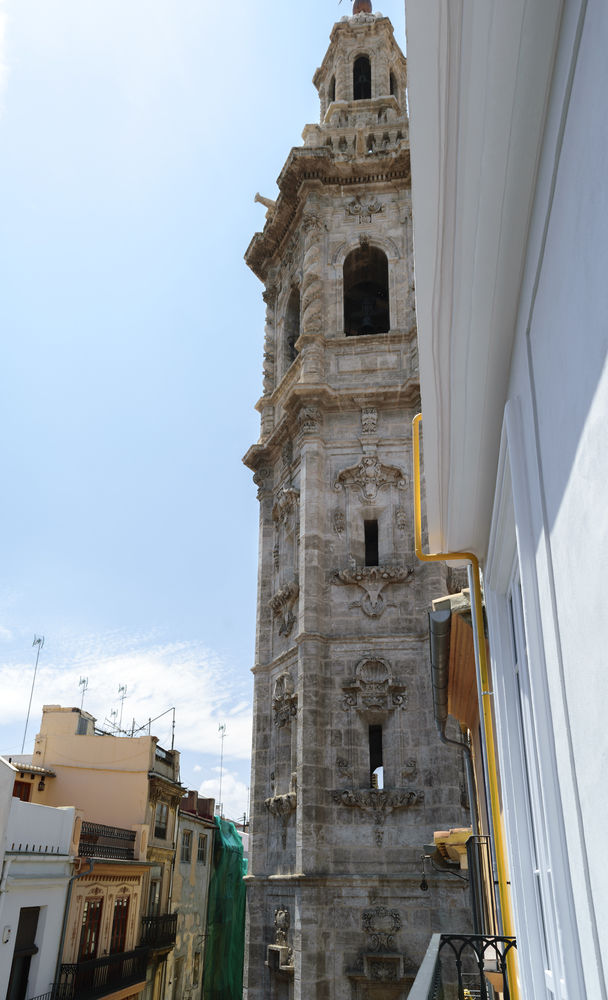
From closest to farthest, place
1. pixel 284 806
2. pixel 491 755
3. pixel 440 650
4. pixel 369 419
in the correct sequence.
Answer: pixel 491 755 < pixel 440 650 < pixel 284 806 < pixel 369 419

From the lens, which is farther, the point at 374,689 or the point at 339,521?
the point at 339,521

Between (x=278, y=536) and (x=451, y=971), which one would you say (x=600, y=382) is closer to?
(x=451, y=971)

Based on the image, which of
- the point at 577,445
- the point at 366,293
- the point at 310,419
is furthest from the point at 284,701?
the point at 577,445

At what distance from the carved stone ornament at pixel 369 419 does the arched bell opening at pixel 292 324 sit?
4.42 metres

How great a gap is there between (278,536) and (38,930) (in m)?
11.2

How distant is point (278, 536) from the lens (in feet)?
71.7

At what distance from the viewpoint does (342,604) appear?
61.9 feet

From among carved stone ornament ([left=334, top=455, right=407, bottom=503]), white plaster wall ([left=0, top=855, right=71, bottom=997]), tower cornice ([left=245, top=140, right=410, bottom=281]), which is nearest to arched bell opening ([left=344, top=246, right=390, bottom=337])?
tower cornice ([left=245, top=140, right=410, bottom=281])

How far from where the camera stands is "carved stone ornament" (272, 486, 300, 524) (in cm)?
2072

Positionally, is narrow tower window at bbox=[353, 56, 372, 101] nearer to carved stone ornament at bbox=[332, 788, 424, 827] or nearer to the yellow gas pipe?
carved stone ornament at bbox=[332, 788, 424, 827]

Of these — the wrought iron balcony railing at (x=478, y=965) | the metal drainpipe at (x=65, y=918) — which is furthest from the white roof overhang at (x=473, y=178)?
the metal drainpipe at (x=65, y=918)

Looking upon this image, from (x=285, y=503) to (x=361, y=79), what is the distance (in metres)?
17.3

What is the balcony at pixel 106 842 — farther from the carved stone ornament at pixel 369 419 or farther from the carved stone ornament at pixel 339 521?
the carved stone ornament at pixel 369 419

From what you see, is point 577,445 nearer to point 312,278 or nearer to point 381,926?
point 381,926
